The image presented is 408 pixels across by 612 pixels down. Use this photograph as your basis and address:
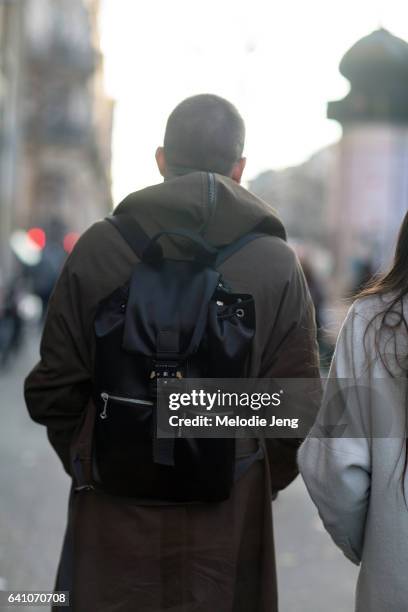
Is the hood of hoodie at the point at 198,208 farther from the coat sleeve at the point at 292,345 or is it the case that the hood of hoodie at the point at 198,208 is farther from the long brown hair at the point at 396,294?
the long brown hair at the point at 396,294

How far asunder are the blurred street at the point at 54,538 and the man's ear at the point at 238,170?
8.18 feet

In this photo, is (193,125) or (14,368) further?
(14,368)

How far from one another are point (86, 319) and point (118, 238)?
244 millimetres

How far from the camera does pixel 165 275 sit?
2686 millimetres

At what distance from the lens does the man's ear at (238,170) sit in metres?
3.02

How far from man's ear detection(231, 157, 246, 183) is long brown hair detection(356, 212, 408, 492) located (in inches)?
27.9

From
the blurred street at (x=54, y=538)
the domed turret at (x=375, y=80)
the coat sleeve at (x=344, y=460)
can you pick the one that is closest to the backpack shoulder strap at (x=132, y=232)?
the coat sleeve at (x=344, y=460)

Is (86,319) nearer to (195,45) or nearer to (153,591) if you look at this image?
(153,591)

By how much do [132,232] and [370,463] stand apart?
92 cm

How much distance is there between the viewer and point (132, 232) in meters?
2.80

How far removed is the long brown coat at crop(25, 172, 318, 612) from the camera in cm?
270

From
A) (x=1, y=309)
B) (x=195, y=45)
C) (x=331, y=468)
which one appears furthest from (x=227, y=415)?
(x=195, y=45)

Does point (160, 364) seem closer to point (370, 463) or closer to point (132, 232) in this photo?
point (132, 232)

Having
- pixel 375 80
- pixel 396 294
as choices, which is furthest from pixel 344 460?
pixel 375 80
